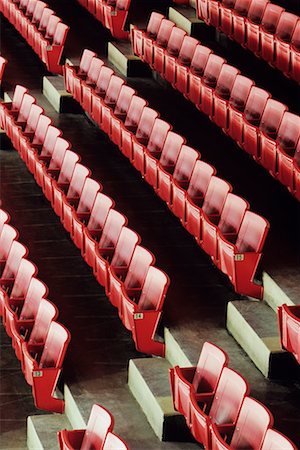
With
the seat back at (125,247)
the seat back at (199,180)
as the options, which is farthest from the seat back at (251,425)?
the seat back at (199,180)

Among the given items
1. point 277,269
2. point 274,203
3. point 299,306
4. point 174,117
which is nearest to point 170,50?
point 174,117

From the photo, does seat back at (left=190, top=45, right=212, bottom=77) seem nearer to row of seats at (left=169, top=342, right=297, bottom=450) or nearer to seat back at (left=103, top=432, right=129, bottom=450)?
row of seats at (left=169, top=342, right=297, bottom=450)

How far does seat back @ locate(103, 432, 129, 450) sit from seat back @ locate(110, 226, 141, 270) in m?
0.35

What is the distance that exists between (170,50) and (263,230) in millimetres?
740

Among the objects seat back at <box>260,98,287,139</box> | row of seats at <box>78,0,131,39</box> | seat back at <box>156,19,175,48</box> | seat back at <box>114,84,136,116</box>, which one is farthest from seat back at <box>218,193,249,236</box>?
row of seats at <box>78,0,131,39</box>

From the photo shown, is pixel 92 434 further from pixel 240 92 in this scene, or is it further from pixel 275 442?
pixel 240 92

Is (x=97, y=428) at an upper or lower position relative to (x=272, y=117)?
lower

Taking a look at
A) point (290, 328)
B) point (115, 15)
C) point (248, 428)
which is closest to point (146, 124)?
point (115, 15)

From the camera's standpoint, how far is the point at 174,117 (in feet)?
5.62

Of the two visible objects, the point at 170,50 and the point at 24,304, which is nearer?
the point at 24,304

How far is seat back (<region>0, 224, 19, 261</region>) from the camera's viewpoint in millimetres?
1364

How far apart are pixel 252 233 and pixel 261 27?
2.14 feet

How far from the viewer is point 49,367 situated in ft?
3.73

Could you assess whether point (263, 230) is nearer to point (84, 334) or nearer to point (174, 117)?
point (84, 334)
